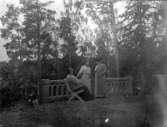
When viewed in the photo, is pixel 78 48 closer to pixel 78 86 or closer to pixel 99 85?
pixel 99 85

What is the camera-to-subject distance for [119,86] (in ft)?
29.3

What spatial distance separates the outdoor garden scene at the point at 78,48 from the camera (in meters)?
8.17

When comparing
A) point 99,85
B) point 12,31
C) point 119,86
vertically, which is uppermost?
point 12,31

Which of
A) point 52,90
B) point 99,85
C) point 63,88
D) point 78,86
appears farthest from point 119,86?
point 78,86

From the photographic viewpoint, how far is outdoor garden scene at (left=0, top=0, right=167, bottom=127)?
26.8 feet

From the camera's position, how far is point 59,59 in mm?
10242

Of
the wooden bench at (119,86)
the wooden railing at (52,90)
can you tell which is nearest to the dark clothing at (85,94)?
the wooden railing at (52,90)

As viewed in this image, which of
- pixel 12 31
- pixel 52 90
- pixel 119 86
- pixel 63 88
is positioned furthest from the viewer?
pixel 12 31

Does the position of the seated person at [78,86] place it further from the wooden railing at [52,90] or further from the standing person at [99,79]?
Result: the wooden railing at [52,90]

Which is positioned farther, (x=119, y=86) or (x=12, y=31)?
(x=12, y=31)

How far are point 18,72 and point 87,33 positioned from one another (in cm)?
369

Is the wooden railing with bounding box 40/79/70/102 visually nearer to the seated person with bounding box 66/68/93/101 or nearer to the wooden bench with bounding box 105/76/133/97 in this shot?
the seated person with bounding box 66/68/93/101

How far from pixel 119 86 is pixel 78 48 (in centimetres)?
286

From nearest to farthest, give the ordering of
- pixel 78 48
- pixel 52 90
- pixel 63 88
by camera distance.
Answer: pixel 52 90 < pixel 63 88 < pixel 78 48
